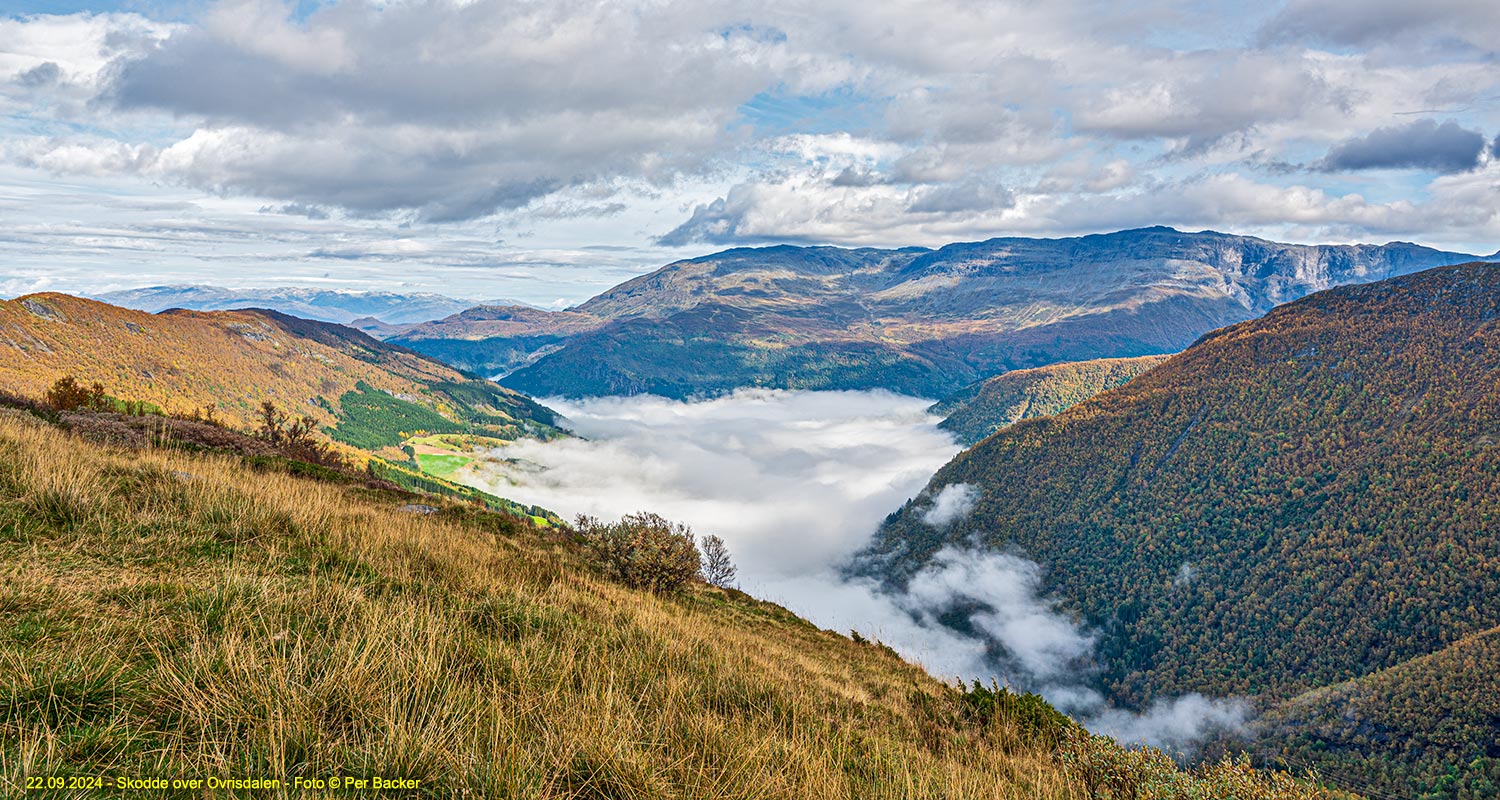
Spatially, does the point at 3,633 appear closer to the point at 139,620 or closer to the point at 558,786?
the point at 139,620

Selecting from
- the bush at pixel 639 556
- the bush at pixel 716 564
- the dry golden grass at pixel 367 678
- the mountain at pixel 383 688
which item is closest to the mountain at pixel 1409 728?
the bush at pixel 716 564

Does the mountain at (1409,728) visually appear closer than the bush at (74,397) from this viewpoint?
No

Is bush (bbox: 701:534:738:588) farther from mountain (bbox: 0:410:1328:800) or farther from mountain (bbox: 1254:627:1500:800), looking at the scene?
mountain (bbox: 1254:627:1500:800)

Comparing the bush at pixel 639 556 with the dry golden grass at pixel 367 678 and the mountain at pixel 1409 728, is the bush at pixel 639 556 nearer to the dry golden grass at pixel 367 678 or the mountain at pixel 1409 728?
the dry golden grass at pixel 367 678

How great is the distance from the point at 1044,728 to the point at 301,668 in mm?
9679

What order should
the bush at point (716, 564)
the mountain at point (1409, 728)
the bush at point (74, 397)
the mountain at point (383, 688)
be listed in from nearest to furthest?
the mountain at point (383, 688)
the bush at point (74, 397)
the bush at point (716, 564)
the mountain at point (1409, 728)

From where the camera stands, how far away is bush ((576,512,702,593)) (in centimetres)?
2000

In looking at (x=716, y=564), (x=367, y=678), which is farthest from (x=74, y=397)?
(x=716, y=564)

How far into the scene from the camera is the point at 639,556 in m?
20.2

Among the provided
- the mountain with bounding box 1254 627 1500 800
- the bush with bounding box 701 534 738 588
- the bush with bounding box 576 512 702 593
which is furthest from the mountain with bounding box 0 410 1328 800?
the mountain with bounding box 1254 627 1500 800

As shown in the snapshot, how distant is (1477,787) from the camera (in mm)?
112438

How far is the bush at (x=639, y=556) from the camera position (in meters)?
20.0

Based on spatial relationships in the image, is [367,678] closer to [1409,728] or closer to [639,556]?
[639,556]

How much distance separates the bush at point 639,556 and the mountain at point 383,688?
9.69 meters
